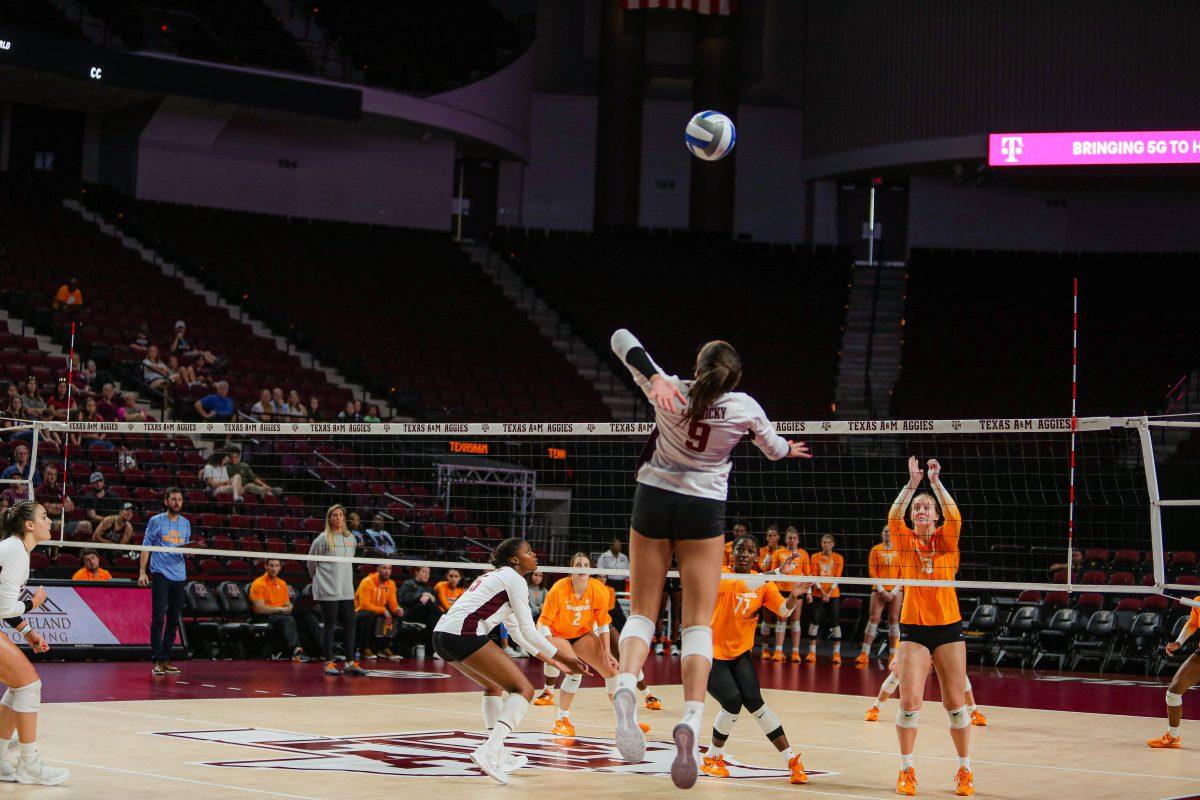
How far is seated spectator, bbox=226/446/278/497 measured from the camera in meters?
17.7

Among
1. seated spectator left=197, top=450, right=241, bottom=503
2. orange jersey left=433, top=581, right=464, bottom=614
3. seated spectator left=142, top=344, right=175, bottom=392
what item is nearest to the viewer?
orange jersey left=433, top=581, right=464, bottom=614

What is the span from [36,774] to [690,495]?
402 centimetres

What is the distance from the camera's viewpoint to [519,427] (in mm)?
11312

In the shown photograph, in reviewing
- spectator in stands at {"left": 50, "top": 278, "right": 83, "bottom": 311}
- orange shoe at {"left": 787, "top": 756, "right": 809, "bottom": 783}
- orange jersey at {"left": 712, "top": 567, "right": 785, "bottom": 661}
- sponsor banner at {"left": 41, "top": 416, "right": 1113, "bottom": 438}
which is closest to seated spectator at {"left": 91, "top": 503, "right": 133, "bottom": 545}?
sponsor banner at {"left": 41, "top": 416, "right": 1113, "bottom": 438}

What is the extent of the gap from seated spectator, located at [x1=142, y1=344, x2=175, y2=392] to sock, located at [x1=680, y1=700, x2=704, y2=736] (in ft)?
52.6

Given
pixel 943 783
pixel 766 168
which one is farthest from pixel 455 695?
pixel 766 168

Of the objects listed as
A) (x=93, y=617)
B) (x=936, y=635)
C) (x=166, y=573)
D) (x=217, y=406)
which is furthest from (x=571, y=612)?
(x=217, y=406)

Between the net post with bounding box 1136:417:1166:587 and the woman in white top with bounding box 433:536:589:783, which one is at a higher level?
the net post with bounding box 1136:417:1166:587

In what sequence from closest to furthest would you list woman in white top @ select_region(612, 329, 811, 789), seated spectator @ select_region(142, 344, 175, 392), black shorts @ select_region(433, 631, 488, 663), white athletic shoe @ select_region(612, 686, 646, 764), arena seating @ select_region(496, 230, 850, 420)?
white athletic shoe @ select_region(612, 686, 646, 764), woman in white top @ select_region(612, 329, 811, 789), black shorts @ select_region(433, 631, 488, 663), seated spectator @ select_region(142, 344, 175, 392), arena seating @ select_region(496, 230, 850, 420)

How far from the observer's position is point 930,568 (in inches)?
353

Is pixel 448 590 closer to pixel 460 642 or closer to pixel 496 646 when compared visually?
pixel 496 646

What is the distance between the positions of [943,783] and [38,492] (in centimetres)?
1169

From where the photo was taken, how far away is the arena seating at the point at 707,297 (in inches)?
1093

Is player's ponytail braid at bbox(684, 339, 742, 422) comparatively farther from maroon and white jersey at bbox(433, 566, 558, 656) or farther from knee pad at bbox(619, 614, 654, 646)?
maroon and white jersey at bbox(433, 566, 558, 656)
